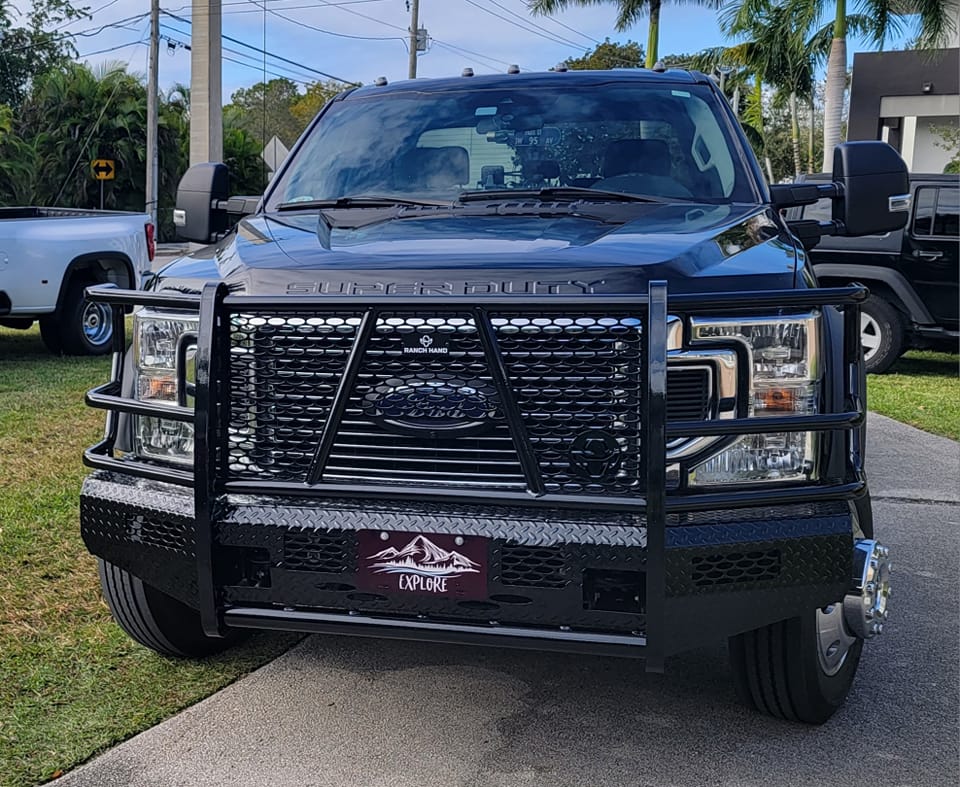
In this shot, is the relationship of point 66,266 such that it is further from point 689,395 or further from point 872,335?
point 689,395

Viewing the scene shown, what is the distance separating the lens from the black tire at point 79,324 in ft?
35.6

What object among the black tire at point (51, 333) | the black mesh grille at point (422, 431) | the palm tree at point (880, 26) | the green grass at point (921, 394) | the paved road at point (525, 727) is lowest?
the paved road at point (525, 727)

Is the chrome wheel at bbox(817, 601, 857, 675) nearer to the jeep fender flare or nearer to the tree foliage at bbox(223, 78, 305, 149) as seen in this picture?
the jeep fender flare

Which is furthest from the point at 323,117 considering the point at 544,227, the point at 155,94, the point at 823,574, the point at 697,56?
the point at 697,56

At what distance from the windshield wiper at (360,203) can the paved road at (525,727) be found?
1.57m

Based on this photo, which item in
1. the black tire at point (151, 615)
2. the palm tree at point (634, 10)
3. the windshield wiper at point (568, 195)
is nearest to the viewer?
the black tire at point (151, 615)

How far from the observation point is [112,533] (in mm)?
3141

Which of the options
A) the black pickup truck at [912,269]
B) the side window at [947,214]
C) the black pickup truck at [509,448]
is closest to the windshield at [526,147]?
the black pickup truck at [509,448]

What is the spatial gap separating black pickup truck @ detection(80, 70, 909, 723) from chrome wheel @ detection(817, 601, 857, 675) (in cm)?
2

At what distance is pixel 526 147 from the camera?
4348 mm

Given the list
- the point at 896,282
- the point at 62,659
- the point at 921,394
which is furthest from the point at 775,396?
the point at 896,282

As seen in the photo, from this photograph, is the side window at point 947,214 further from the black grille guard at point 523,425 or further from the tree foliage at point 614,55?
the tree foliage at point 614,55

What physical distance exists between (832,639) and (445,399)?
4.58 feet

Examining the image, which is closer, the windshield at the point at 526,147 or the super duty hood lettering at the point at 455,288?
the super duty hood lettering at the point at 455,288
